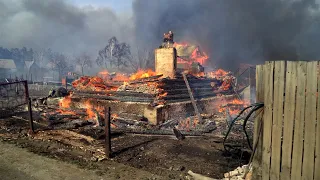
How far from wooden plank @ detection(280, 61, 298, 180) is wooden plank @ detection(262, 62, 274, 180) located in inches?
9.8

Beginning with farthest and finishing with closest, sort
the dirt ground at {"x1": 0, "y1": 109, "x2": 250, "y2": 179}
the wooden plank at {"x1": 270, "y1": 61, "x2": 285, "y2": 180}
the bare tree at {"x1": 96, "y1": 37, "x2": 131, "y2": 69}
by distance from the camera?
the bare tree at {"x1": 96, "y1": 37, "x2": 131, "y2": 69}, the dirt ground at {"x1": 0, "y1": 109, "x2": 250, "y2": 179}, the wooden plank at {"x1": 270, "y1": 61, "x2": 285, "y2": 180}

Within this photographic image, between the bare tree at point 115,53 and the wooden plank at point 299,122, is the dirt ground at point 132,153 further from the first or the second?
the bare tree at point 115,53

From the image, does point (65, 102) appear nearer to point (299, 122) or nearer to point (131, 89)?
point (131, 89)

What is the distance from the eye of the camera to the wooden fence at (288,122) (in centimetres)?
387

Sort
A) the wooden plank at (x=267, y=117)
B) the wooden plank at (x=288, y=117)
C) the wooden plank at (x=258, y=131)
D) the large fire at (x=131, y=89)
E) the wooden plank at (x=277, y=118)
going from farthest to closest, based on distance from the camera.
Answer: the large fire at (x=131, y=89) < the wooden plank at (x=258, y=131) < the wooden plank at (x=267, y=117) < the wooden plank at (x=277, y=118) < the wooden plank at (x=288, y=117)

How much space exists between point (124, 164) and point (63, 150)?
277 centimetres

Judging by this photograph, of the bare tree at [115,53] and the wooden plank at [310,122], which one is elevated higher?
the bare tree at [115,53]

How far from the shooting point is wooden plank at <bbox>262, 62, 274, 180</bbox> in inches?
171

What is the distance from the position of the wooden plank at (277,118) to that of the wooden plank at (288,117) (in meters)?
0.07

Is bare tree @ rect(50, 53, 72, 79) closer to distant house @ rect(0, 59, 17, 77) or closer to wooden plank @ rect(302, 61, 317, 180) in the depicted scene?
distant house @ rect(0, 59, 17, 77)

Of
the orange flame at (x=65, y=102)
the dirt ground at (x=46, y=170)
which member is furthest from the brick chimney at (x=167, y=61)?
the dirt ground at (x=46, y=170)

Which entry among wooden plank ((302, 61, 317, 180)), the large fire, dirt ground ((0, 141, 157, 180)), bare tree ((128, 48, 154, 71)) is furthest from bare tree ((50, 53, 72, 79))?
wooden plank ((302, 61, 317, 180))

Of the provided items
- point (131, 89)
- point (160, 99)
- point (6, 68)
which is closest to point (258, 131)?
point (160, 99)

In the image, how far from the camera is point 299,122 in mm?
4008
